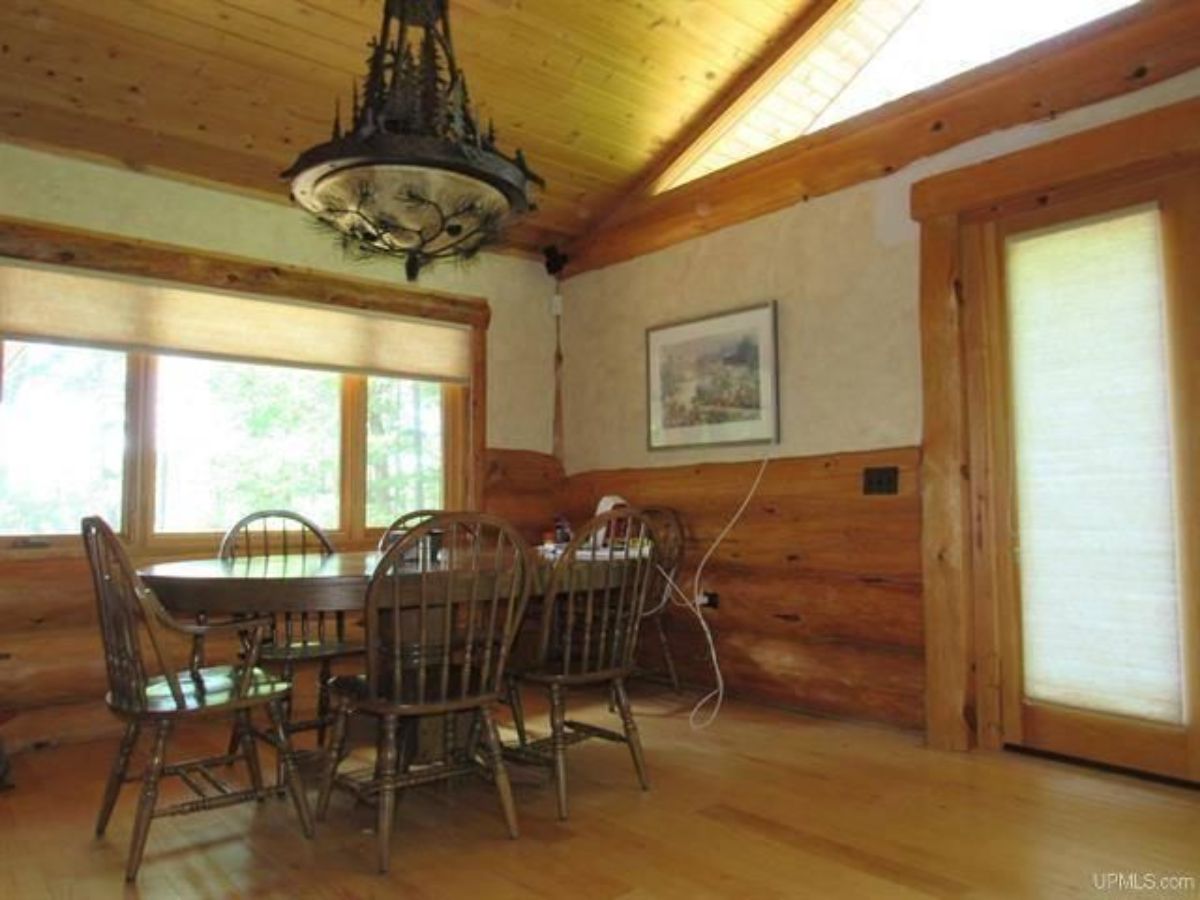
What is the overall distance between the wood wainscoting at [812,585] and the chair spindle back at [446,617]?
1.76 meters

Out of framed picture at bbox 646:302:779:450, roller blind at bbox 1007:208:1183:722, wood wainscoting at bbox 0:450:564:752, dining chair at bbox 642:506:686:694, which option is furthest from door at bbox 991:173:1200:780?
wood wainscoting at bbox 0:450:564:752

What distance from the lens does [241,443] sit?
4.06 m

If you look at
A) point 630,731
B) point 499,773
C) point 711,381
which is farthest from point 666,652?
point 499,773

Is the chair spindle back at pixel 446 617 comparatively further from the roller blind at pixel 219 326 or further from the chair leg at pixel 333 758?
the roller blind at pixel 219 326

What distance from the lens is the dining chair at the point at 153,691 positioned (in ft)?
6.97

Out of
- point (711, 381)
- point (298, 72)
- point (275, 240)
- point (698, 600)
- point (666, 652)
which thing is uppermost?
point (298, 72)

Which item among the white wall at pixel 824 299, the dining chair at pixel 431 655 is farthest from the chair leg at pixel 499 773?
the white wall at pixel 824 299

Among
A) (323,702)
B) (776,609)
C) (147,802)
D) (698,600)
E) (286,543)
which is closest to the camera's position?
(147,802)

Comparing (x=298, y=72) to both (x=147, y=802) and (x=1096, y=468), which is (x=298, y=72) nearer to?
(x=147, y=802)

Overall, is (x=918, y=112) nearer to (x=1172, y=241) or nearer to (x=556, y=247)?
(x=1172, y=241)

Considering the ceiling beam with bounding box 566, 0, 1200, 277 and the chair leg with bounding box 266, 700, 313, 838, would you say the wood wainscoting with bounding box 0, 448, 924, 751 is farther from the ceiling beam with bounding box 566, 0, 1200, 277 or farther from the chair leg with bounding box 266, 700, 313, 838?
the chair leg with bounding box 266, 700, 313, 838

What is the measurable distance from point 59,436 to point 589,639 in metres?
2.48

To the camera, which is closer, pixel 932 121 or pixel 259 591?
pixel 259 591

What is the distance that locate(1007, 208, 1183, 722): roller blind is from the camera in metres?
2.84
